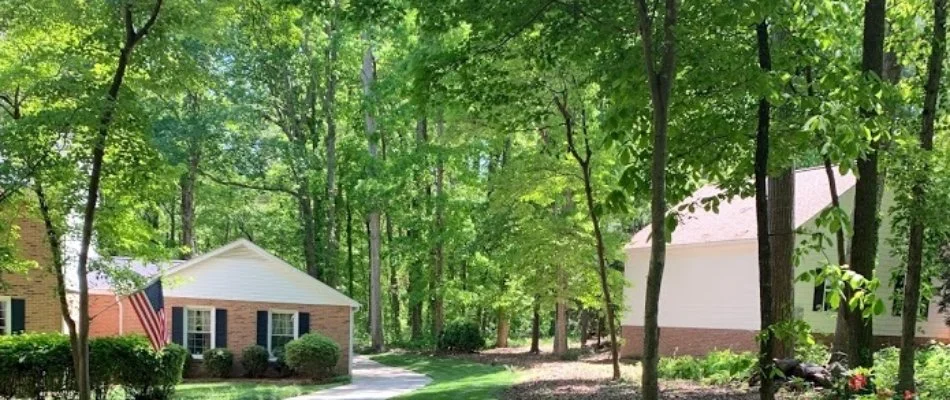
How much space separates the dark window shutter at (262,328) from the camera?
21.5 metres

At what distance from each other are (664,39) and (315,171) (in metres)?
29.2

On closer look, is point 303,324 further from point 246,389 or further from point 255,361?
point 246,389

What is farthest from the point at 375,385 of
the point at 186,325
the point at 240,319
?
the point at 186,325

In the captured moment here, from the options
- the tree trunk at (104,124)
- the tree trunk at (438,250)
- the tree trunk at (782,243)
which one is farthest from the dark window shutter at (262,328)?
the tree trunk at (782,243)

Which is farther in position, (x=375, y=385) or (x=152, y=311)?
(x=375, y=385)

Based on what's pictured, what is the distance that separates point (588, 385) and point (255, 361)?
35.9ft

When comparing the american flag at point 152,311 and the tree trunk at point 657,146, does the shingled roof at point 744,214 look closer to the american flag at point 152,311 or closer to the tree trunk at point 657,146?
the american flag at point 152,311

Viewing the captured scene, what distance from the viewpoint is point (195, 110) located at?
95.3 feet

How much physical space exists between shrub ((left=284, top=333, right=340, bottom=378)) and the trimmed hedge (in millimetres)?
4716

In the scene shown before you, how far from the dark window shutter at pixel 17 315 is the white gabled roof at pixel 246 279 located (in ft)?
13.3

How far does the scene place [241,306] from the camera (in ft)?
70.5

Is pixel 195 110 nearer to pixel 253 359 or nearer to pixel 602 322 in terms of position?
pixel 253 359

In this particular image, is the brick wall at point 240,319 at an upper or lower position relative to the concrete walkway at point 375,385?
upper

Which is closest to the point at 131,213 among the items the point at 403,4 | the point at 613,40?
the point at 403,4
